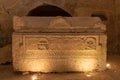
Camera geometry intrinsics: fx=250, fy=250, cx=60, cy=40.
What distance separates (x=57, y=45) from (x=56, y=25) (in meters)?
0.39

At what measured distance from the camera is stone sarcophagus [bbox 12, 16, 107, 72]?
187 inches

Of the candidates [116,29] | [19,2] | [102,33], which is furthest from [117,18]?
[19,2]

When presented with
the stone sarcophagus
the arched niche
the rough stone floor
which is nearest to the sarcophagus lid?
the stone sarcophagus

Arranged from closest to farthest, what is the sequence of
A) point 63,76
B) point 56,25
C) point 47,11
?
point 63,76
point 56,25
point 47,11

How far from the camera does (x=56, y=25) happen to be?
15.6 ft

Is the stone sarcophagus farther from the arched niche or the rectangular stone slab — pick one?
the arched niche

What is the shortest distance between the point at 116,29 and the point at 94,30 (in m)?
1.99

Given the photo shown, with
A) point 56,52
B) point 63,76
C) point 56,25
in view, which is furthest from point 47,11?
point 63,76

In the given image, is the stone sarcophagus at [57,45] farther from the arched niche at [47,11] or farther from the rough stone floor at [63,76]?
the arched niche at [47,11]

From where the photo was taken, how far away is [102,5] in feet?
21.6

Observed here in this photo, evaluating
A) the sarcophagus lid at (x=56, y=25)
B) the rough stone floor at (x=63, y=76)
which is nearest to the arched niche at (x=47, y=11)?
the sarcophagus lid at (x=56, y=25)

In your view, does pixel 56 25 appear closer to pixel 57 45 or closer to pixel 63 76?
pixel 57 45

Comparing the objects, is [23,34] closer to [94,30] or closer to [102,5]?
[94,30]

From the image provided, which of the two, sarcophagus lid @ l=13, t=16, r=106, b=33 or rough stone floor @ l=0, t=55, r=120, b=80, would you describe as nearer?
rough stone floor @ l=0, t=55, r=120, b=80
